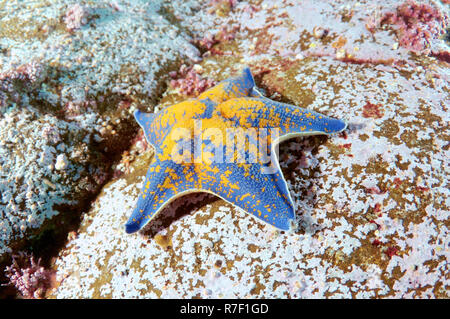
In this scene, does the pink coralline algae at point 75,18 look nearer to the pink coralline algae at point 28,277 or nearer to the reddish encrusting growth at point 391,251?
the pink coralline algae at point 28,277

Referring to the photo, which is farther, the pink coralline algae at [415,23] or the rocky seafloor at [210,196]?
the pink coralline algae at [415,23]

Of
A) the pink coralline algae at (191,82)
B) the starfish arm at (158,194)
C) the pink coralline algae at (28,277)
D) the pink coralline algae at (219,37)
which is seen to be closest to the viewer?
the starfish arm at (158,194)

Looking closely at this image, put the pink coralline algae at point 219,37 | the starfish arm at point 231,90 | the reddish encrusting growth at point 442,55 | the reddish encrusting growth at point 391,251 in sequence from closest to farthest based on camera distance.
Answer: the reddish encrusting growth at point 391,251 < the starfish arm at point 231,90 < the reddish encrusting growth at point 442,55 < the pink coralline algae at point 219,37

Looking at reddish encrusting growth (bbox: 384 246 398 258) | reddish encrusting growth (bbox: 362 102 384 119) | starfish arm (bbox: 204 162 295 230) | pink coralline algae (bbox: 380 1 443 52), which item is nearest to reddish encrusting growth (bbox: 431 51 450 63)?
pink coralline algae (bbox: 380 1 443 52)

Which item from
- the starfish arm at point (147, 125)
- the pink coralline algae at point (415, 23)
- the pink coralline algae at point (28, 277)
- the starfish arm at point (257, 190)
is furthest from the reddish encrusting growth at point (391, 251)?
the pink coralline algae at point (28, 277)

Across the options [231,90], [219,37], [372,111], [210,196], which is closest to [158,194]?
[210,196]

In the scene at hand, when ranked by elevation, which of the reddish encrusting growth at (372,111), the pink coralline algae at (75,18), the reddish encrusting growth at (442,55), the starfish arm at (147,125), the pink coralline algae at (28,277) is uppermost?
the reddish encrusting growth at (442,55)
